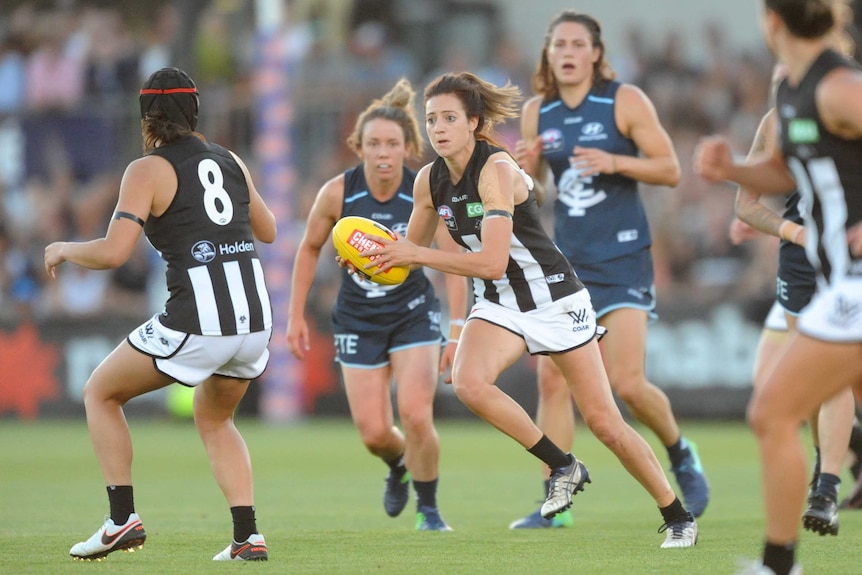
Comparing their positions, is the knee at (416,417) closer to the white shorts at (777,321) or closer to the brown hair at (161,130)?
the white shorts at (777,321)

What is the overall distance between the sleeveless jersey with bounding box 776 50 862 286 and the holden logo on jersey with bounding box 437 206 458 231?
2029mm

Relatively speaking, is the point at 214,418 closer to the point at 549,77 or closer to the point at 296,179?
the point at 549,77

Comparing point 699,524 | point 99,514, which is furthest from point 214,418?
point 699,524

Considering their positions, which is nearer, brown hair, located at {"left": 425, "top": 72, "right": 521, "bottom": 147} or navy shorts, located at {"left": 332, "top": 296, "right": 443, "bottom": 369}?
brown hair, located at {"left": 425, "top": 72, "right": 521, "bottom": 147}

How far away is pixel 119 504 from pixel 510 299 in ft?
6.79

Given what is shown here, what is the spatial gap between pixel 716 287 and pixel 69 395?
27.9ft

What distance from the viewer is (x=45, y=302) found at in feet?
62.5

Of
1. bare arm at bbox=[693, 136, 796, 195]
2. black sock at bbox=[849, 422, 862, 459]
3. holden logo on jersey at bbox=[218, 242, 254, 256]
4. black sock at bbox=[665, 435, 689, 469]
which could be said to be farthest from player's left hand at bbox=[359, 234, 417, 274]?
black sock at bbox=[849, 422, 862, 459]

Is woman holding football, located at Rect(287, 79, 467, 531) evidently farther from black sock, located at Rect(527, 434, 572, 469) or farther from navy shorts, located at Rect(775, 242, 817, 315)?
navy shorts, located at Rect(775, 242, 817, 315)

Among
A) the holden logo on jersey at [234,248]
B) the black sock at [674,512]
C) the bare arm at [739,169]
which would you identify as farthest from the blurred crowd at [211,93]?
the bare arm at [739,169]

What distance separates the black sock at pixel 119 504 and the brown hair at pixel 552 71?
3.77 metres

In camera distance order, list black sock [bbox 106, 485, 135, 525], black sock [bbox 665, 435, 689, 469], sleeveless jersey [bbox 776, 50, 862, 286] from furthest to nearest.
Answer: black sock [bbox 665, 435, 689, 469] → black sock [bbox 106, 485, 135, 525] → sleeveless jersey [bbox 776, 50, 862, 286]

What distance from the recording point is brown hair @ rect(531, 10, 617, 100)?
26.8ft

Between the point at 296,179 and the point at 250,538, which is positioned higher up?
the point at 296,179
